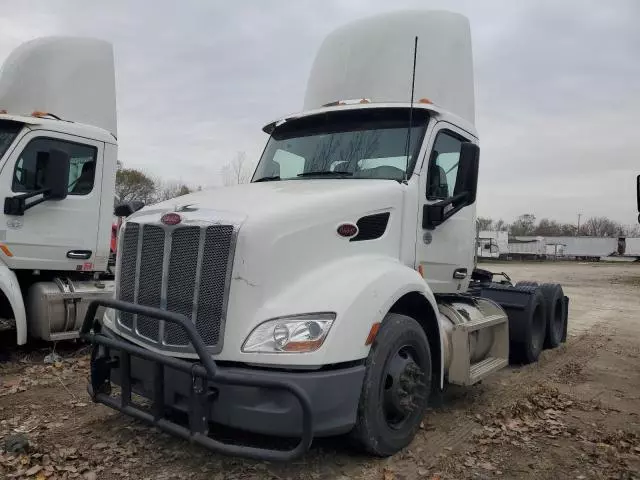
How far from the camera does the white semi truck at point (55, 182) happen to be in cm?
649

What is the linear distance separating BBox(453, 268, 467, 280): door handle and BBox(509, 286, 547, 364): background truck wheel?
2.01 m

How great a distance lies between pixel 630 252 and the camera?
68.7 metres

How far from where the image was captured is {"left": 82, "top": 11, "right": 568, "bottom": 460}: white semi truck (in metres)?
3.23

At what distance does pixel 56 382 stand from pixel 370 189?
4.13 meters

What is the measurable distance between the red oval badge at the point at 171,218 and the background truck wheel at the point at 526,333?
5142mm

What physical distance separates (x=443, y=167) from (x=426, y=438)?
2.41 metres

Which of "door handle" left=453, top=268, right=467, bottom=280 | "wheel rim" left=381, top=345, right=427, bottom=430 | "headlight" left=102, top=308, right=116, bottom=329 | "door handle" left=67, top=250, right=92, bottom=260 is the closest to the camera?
"wheel rim" left=381, top=345, right=427, bottom=430

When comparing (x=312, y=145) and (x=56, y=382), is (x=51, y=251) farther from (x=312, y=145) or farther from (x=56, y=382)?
(x=312, y=145)

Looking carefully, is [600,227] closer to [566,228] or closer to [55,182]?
[566,228]

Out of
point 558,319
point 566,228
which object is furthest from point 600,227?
point 558,319

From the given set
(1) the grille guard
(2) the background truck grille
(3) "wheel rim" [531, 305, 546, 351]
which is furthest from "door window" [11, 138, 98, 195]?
(3) "wheel rim" [531, 305, 546, 351]

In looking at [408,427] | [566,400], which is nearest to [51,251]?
[408,427]

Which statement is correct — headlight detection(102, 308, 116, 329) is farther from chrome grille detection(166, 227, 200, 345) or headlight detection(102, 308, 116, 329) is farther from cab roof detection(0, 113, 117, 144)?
cab roof detection(0, 113, 117, 144)

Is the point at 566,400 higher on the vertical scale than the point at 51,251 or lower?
lower
